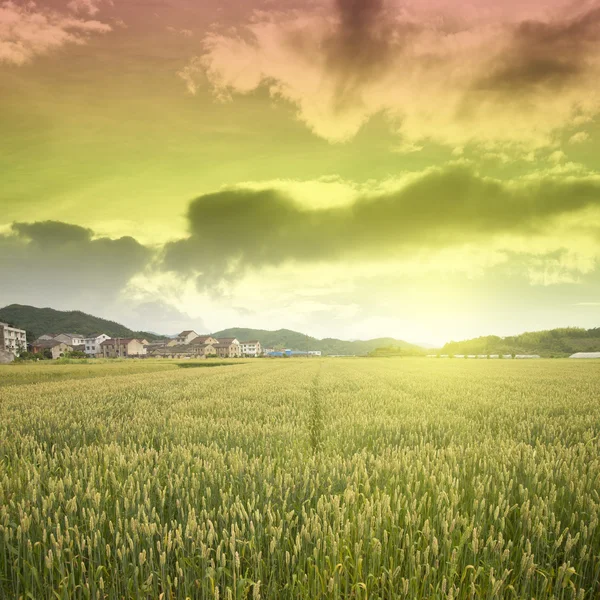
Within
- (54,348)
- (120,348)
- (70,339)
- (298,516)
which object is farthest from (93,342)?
(298,516)

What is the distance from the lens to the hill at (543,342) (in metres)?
158

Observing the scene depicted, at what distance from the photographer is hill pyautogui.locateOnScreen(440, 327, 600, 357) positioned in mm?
157500

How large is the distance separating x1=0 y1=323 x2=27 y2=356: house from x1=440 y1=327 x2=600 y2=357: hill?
181626 mm

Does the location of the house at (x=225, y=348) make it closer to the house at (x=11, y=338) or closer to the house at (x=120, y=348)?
the house at (x=120, y=348)

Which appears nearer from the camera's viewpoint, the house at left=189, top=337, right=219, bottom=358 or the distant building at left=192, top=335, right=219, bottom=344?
the house at left=189, top=337, right=219, bottom=358

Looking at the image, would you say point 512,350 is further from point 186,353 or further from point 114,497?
point 114,497

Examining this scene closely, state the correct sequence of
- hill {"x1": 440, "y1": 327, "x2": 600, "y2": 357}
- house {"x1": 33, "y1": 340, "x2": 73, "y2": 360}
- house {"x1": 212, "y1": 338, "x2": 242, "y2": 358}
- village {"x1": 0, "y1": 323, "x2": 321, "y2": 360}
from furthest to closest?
house {"x1": 212, "y1": 338, "x2": 242, "y2": 358} < village {"x1": 0, "y1": 323, "x2": 321, "y2": 360} < hill {"x1": 440, "y1": 327, "x2": 600, "y2": 357} < house {"x1": 33, "y1": 340, "x2": 73, "y2": 360}

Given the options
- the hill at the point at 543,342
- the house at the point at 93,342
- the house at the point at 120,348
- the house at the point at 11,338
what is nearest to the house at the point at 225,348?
the house at the point at 120,348

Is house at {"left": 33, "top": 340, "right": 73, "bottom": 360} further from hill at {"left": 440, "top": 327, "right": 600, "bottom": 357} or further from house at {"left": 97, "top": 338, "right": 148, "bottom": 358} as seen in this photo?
hill at {"left": 440, "top": 327, "right": 600, "bottom": 357}

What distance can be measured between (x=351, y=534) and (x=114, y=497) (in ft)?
9.18

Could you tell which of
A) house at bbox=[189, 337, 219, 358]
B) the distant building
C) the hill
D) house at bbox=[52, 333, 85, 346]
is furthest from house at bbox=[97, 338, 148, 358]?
the hill

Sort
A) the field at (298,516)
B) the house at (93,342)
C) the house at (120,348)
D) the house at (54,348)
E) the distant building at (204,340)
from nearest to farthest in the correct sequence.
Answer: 1. the field at (298,516)
2. the house at (54,348)
3. the house at (120,348)
4. the house at (93,342)
5. the distant building at (204,340)

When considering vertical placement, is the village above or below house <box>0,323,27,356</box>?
below

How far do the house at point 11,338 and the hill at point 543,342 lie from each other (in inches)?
7151
